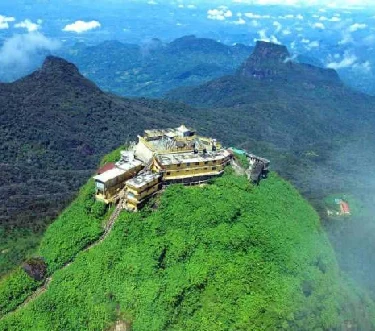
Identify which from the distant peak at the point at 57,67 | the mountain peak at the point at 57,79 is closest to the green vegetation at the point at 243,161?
the mountain peak at the point at 57,79

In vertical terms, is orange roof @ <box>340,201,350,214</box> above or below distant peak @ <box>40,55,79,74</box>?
above

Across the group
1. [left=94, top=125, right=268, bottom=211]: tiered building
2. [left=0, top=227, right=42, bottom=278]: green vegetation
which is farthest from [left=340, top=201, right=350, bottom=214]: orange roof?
[left=0, top=227, right=42, bottom=278]: green vegetation

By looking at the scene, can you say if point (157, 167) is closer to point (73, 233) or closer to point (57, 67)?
point (73, 233)

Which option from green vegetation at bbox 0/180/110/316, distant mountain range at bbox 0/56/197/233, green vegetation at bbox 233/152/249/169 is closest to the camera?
green vegetation at bbox 0/180/110/316

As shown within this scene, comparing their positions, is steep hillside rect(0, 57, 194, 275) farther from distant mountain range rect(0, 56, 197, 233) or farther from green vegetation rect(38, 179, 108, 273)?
green vegetation rect(38, 179, 108, 273)

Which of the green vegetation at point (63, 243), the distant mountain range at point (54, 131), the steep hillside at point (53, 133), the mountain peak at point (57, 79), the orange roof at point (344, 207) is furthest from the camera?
→ the mountain peak at point (57, 79)

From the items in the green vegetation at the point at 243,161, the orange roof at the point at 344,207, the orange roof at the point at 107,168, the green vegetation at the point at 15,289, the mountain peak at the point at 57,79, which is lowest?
the mountain peak at the point at 57,79

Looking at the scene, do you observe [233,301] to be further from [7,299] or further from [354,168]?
[354,168]

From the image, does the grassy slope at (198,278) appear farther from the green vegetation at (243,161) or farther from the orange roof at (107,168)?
the green vegetation at (243,161)

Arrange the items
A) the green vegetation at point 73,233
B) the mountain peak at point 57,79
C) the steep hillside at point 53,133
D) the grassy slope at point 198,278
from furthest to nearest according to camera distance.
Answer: the mountain peak at point 57,79
the steep hillside at point 53,133
the green vegetation at point 73,233
the grassy slope at point 198,278
